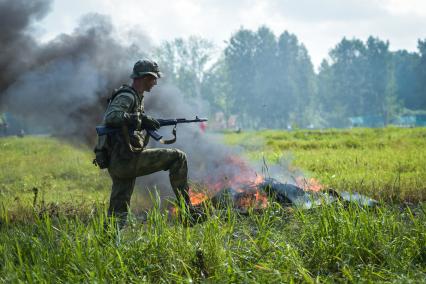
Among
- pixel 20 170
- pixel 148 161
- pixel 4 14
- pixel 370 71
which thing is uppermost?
pixel 370 71

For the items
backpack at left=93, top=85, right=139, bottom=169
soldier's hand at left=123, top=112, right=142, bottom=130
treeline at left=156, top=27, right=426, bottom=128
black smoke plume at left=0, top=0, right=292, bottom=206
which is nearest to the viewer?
soldier's hand at left=123, top=112, right=142, bottom=130

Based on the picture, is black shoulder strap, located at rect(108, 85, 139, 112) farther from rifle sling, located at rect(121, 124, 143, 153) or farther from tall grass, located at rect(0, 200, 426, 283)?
tall grass, located at rect(0, 200, 426, 283)

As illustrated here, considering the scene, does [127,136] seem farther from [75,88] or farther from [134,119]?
[75,88]

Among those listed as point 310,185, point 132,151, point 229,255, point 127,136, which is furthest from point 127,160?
point 310,185

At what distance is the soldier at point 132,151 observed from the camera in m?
5.62

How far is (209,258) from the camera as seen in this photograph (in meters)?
4.05

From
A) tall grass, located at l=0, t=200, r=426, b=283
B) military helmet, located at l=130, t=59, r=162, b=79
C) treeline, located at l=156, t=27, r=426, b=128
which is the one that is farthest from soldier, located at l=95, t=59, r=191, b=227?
treeline, located at l=156, t=27, r=426, b=128

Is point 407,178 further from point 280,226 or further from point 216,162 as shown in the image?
point 280,226

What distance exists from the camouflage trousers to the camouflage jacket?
0.09 metres

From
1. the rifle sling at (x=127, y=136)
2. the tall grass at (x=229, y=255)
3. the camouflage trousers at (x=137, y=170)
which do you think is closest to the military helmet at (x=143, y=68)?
the rifle sling at (x=127, y=136)

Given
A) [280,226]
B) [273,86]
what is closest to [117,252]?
[280,226]

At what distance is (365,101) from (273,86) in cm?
1253

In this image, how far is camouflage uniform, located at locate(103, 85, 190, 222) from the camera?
221 inches

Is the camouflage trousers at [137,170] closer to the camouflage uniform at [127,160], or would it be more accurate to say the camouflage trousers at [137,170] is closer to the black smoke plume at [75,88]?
the camouflage uniform at [127,160]
